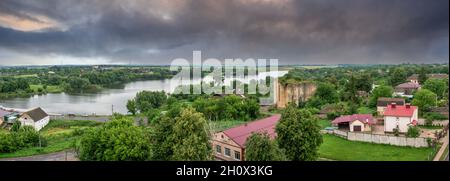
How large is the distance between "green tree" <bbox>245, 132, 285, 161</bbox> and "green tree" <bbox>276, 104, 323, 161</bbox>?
33.4 inches

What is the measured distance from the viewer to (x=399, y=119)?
31.8 feet

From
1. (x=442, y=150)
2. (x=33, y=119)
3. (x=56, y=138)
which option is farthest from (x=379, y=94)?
(x=33, y=119)

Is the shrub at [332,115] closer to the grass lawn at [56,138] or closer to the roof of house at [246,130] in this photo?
the roof of house at [246,130]

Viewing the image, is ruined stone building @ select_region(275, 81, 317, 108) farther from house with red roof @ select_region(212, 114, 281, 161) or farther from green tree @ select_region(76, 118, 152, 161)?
green tree @ select_region(76, 118, 152, 161)

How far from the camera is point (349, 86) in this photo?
16469 millimetres

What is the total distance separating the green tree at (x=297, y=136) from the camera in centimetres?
613

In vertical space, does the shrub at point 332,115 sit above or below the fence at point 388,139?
above

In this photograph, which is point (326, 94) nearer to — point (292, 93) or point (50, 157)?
point (292, 93)

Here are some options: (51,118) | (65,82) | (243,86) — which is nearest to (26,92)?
(65,82)

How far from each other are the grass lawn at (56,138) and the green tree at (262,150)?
5.54 metres

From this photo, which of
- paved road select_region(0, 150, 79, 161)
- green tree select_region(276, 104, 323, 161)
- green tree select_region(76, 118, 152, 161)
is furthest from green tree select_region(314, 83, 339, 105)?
green tree select_region(76, 118, 152, 161)

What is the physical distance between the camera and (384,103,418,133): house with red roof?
962cm

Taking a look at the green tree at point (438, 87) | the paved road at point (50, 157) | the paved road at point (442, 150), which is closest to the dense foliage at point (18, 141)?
the paved road at point (50, 157)

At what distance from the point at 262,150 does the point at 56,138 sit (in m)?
7.55
